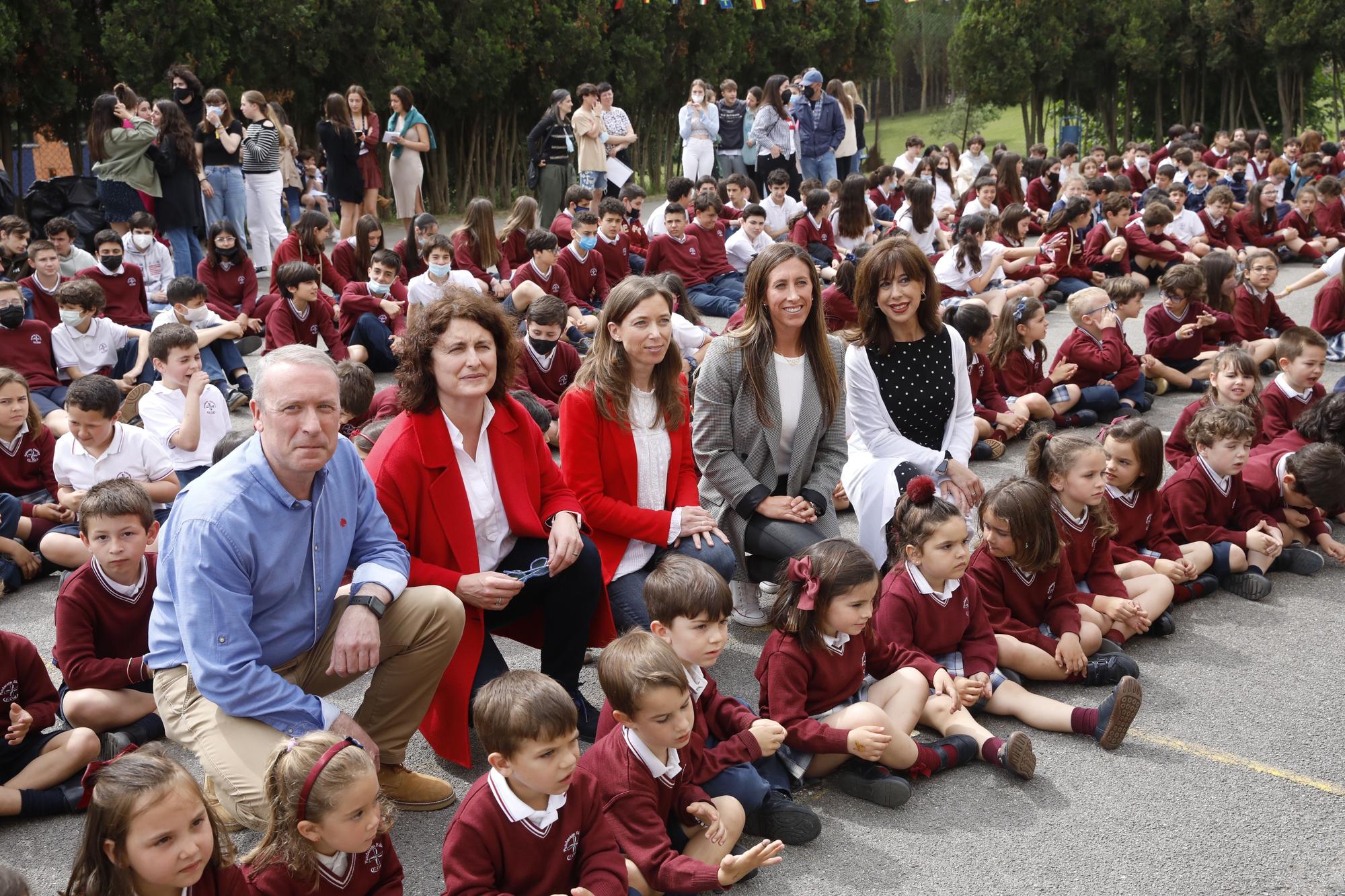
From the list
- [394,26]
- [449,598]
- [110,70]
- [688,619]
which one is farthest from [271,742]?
[394,26]

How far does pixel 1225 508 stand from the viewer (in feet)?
17.0

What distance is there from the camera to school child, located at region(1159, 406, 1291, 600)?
16.3ft

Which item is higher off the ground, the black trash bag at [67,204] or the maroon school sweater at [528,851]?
the black trash bag at [67,204]

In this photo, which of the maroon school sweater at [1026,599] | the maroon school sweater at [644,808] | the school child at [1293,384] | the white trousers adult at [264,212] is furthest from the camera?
the white trousers adult at [264,212]

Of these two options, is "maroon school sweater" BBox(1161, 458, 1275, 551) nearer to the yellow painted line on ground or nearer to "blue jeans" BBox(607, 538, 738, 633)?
the yellow painted line on ground

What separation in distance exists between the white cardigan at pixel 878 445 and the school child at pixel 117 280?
567cm

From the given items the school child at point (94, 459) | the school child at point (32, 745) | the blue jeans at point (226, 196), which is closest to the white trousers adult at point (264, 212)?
the blue jeans at point (226, 196)

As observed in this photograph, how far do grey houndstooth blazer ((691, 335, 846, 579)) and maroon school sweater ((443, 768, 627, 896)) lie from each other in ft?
6.16

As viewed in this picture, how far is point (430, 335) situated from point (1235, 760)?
9.09 ft

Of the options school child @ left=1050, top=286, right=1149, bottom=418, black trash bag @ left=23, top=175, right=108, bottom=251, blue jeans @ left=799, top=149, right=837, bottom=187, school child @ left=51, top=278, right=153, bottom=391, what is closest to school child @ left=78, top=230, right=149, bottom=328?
school child @ left=51, top=278, right=153, bottom=391

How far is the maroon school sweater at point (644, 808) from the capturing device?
2.88m

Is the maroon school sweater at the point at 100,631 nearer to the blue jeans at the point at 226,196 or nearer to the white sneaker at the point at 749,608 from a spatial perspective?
the white sneaker at the point at 749,608

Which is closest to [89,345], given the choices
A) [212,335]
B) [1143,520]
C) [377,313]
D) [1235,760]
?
[212,335]

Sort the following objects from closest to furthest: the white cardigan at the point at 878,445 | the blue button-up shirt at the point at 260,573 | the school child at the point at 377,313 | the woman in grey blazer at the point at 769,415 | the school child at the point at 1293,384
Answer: the blue button-up shirt at the point at 260,573 → the woman in grey blazer at the point at 769,415 → the white cardigan at the point at 878,445 → the school child at the point at 1293,384 → the school child at the point at 377,313
